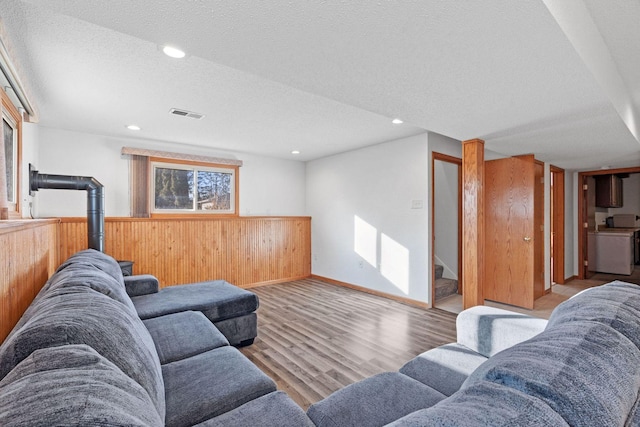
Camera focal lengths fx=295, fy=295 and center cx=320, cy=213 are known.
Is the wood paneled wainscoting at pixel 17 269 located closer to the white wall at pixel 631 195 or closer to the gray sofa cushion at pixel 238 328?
the gray sofa cushion at pixel 238 328

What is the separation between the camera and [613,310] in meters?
0.85

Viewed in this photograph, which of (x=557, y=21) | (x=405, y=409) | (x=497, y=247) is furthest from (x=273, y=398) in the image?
(x=497, y=247)

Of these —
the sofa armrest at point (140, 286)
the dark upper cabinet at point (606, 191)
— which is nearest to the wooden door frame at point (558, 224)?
the dark upper cabinet at point (606, 191)

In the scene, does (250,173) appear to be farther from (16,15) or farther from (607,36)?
(607,36)

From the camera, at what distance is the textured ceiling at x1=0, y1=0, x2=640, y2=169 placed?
3.84ft

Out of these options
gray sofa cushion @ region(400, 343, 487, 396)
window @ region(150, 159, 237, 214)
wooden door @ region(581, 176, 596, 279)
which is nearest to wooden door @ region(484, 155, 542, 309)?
wooden door @ region(581, 176, 596, 279)

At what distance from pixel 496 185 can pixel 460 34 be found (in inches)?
131

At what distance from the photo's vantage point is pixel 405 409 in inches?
46.7

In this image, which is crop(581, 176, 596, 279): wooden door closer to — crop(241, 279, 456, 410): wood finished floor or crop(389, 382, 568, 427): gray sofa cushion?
crop(241, 279, 456, 410): wood finished floor

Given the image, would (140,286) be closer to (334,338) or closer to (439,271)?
(334,338)

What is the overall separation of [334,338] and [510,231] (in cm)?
277

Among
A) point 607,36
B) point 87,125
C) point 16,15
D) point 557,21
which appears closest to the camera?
point 557,21

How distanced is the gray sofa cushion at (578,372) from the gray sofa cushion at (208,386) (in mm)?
1030

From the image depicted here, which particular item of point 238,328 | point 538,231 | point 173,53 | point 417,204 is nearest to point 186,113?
point 173,53
